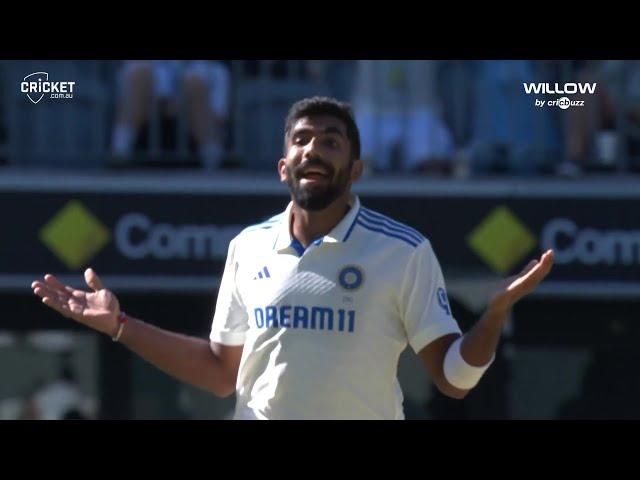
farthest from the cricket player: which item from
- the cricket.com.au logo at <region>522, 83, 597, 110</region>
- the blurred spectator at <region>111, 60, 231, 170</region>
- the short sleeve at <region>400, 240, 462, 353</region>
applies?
the cricket.com.au logo at <region>522, 83, 597, 110</region>

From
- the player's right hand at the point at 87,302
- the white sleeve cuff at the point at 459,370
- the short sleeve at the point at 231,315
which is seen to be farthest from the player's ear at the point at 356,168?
the player's right hand at the point at 87,302

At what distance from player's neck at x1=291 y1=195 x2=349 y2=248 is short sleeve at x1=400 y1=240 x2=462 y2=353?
0.92ft

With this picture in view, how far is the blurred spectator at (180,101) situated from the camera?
968 cm

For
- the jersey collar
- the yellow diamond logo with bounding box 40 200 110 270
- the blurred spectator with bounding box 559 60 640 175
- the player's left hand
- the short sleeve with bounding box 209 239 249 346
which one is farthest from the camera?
the blurred spectator with bounding box 559 60 640 175

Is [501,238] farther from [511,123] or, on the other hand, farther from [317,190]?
[317,190]

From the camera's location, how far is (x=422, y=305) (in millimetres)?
4559

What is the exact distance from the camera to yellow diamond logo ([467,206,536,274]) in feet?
30.5

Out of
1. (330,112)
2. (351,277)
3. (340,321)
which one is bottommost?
(340,321)

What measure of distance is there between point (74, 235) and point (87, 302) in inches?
176

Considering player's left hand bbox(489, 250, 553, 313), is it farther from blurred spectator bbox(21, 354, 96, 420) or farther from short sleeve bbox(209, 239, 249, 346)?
blurred spectator bbox(21, 354, 96, 420)

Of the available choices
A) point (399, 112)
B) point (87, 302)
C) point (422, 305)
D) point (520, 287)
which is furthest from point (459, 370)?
point (399, 112)

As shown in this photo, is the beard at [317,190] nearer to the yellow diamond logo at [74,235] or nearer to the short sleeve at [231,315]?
the short sleeve at [231,315]
